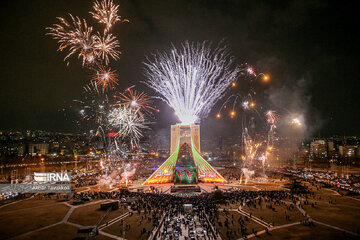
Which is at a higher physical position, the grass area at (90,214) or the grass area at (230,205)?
the grass area at (90,214)

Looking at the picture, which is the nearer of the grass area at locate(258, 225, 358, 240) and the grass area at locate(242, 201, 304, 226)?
the grass area at locate(258, 225, 358, 240)

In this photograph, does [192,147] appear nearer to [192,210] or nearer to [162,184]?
[162,184]

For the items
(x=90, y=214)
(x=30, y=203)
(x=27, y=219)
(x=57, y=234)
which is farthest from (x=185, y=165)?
(x=57, y=234)

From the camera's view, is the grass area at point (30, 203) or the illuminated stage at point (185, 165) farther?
the illuminated stage at point (185, 165)

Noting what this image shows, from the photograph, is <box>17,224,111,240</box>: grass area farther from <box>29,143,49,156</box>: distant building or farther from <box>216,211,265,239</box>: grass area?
<box>29,143,49,156</box>: distant building

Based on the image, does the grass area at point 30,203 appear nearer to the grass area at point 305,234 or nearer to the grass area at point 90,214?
the grass area at point 90,214

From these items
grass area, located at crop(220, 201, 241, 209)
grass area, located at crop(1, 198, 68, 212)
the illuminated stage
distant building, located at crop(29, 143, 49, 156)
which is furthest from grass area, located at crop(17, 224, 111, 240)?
distant building, located at crop(29, 143, 49, 156)

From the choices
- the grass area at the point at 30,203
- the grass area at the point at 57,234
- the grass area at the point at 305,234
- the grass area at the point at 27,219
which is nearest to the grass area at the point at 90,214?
the grass area at the point at 27,219
